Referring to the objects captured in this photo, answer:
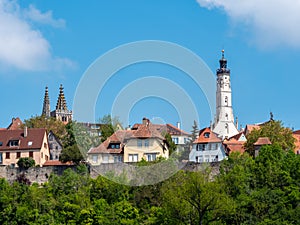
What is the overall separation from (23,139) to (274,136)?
2386cm

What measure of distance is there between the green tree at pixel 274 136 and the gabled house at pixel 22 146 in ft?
63.9

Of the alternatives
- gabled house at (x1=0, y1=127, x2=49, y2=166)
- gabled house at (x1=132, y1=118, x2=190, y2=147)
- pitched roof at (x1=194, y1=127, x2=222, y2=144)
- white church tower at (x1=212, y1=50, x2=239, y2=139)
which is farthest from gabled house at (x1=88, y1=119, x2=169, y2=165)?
white church tower at (x1=212, y1=50, x2=239, y2=139)

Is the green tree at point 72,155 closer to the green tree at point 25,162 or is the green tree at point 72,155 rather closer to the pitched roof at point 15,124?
the green tree at point 25,162

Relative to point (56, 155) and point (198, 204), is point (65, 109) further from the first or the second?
point (198, 204)

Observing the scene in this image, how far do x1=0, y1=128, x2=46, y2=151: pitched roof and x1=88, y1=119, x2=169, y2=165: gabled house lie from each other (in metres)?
6.77

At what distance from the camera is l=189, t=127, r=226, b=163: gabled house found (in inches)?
3026

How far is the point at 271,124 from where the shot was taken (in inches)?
3022

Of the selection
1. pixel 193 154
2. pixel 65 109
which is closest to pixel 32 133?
pixel 193 154

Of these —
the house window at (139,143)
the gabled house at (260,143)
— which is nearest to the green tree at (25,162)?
the house window at (139,143)

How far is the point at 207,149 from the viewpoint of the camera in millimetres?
78062

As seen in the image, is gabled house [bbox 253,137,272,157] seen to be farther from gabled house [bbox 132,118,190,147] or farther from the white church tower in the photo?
the white church tower

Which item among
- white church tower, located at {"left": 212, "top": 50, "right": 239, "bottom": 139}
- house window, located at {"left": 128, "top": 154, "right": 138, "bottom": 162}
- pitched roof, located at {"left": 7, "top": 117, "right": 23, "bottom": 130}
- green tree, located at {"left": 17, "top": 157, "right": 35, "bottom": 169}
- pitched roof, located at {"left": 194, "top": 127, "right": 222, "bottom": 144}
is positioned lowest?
green tree, located at {"left": 17, "top": 157, "right": 35, "bottom": 169}

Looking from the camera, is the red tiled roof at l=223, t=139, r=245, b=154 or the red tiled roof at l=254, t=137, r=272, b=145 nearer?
the red tiled roof at l=254, t=137, r=272, b=145

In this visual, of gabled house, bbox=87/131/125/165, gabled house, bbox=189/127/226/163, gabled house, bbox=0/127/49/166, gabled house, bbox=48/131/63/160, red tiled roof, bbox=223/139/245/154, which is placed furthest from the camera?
gabled house, bbox=48/131/63/160
